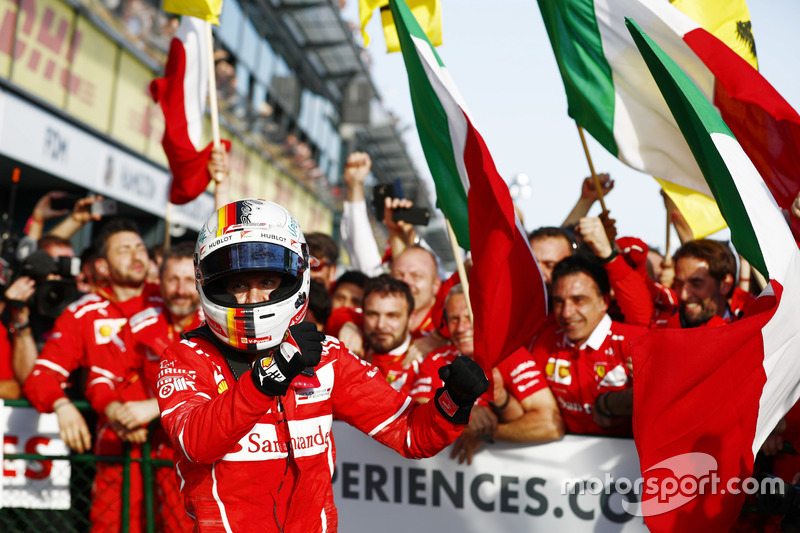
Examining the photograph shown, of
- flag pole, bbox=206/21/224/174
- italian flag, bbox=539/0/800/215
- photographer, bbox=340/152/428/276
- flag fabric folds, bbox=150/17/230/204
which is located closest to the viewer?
italian flag, bbox=539/0/800/215

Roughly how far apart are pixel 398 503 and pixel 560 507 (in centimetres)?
85

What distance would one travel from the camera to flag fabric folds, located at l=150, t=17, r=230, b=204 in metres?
5.12

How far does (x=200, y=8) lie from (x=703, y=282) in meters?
3.69

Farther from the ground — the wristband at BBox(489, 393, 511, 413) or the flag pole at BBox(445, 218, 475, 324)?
the flag pole at BBox(445, 218, 475, 324)

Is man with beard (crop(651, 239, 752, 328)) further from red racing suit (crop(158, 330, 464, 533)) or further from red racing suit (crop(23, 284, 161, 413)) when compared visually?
red racing suit (crop(23, 284, 161, 413))

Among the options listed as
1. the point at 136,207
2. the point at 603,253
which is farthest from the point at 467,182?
the point at 136,207

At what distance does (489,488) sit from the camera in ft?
12.6

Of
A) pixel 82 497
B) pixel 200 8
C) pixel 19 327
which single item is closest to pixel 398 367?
pixel 82 497

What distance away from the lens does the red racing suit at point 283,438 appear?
2529 mm

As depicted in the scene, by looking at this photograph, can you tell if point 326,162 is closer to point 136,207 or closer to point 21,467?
point 136,207

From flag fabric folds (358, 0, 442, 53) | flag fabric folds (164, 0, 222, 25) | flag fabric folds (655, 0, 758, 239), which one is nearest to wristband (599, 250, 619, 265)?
flag fabric folds (655, 0, 758, 239)

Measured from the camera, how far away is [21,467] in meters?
4.34

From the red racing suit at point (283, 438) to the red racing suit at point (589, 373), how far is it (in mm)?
1492

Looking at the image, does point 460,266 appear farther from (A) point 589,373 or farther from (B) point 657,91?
(B) point 657,91
